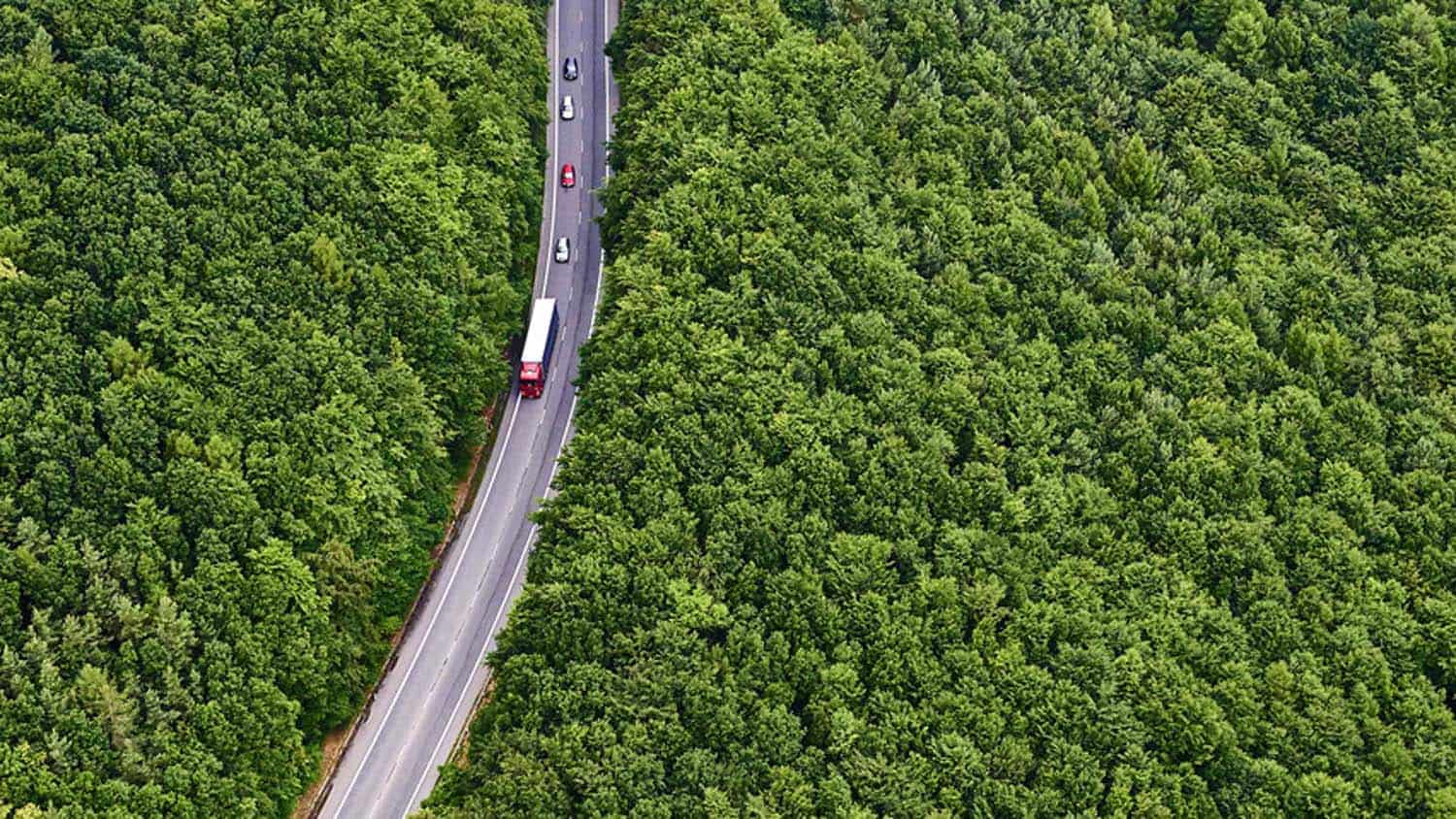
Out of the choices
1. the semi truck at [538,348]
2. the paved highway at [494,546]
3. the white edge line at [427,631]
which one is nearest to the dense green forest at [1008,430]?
the semi truck at [538,348]

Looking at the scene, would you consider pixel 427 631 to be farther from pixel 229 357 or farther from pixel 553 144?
pixel 553 144

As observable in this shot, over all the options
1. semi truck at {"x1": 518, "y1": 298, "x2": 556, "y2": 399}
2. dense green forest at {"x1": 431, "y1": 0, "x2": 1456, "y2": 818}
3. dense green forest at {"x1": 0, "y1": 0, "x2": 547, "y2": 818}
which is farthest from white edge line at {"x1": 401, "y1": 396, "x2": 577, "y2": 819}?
dense green forest at {"x1": 431, "y1": 0, "x2": 1456, "y2": 818}

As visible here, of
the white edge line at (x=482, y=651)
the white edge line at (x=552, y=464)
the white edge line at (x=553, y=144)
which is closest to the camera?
the white edge line at (x=482, y=651)

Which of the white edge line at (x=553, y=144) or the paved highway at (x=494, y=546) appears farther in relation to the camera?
the white edge line at (x=553, y=144)

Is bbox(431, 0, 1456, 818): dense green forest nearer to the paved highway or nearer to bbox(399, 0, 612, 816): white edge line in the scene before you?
bbox(399, 0, 612, 816): white edge line

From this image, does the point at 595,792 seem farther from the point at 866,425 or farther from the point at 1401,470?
the point at 1401,470

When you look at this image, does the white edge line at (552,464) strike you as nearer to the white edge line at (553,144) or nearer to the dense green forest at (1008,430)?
the white edge line at (553,144)

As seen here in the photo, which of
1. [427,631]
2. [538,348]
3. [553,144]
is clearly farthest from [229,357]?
[553,144]
